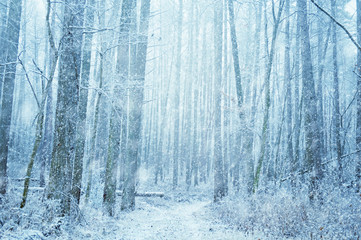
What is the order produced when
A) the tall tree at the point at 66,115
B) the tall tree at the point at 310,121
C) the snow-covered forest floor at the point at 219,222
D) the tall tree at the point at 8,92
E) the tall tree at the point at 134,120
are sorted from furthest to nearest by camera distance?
1. the tall tree at the point at 134,120
2. the tall tree at the point at 310,121
3. the tall tree at the point at 8,92
4. the tall tree at the point at 66,115
5. the snow-covered forest floor at the point at 219,222

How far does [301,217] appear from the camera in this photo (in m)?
5.71

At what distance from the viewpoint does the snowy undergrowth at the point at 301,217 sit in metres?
4.87

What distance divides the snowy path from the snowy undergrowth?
0.58 meters

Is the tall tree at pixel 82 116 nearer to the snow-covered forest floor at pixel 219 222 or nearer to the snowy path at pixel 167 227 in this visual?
the snow-covered forest floor at pixel 219 222

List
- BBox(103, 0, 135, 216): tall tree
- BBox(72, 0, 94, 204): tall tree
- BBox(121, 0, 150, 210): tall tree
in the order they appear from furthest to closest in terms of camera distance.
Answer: BBox(121, 0, 150, 210): tall tree → BBox(103, 0, 135, 216): tall tree → BBox(72, 0, 94, 204): tall tree

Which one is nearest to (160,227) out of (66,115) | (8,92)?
(66,115)

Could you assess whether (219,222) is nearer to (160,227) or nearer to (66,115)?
(160,227)

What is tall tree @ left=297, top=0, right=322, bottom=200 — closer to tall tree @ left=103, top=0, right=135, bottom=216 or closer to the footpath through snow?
the footpath through snow

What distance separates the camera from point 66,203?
5.45m

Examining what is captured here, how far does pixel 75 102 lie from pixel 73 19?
1.89m

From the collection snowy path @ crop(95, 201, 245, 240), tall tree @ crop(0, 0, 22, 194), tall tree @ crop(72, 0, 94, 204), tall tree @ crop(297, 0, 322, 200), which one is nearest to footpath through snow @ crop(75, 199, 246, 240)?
snowy path @ crop(95, 201, 245, 240)

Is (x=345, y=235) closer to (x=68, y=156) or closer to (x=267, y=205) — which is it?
(x=267, y=205)

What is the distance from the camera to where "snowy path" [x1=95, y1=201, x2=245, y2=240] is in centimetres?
557

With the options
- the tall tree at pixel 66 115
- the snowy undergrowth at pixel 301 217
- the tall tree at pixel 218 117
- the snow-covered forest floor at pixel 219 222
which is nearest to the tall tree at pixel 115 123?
the snow-covered forest floor at pixel 219 222
